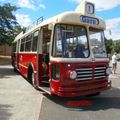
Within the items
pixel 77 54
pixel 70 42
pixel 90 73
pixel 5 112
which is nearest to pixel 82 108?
pixel 90 73

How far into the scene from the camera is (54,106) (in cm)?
1004

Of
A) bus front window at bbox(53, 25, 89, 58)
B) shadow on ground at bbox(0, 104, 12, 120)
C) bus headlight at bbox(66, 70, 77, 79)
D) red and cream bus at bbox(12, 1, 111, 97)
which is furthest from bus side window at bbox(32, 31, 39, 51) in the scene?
shadow on ground at bbox(0, 104, 12, 120)

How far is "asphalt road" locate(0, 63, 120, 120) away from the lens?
870 centimetres

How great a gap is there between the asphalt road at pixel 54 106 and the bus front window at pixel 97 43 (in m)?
1.65

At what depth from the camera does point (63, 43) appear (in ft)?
33.7

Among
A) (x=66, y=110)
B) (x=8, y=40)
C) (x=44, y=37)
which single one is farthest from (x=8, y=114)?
(x=8, y=40)

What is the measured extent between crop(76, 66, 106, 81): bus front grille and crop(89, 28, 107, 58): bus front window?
495 millimetres

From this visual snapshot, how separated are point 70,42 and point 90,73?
1230 mm

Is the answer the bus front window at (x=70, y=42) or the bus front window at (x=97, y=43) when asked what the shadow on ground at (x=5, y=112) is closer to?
the bus front window at (x=70, y=42)

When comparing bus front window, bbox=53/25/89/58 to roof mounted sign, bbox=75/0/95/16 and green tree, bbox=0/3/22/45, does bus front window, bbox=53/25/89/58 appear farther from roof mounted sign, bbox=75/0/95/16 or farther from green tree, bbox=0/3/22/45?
green tree, bbox=0/3/22/45

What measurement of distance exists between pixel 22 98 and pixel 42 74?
1.40 metres

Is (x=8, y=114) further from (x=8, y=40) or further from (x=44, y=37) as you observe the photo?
(x=8, y=40)

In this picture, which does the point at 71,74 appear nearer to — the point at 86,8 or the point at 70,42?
the point at 70,42

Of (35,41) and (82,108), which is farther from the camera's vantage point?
(35,41)
